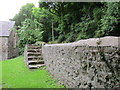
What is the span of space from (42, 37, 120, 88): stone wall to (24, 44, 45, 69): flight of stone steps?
3.29m

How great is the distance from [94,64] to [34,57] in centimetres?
540

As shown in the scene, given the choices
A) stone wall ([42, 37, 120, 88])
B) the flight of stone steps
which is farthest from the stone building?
stone wall ([42, 37, 120, 88])

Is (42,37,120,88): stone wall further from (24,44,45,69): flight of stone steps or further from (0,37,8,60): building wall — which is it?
(0,37,8,60): building wall

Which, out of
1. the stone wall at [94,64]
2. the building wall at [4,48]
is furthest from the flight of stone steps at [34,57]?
the building wall at [4,48]

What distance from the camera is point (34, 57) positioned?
7.45 metres

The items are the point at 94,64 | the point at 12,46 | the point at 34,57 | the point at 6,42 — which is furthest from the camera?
the point at 12,46

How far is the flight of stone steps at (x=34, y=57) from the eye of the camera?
22.4ft

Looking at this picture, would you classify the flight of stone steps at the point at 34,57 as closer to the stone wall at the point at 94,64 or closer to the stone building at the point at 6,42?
the stone wall at the point at 94,64

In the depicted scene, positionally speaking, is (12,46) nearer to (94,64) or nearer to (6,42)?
(6,42)

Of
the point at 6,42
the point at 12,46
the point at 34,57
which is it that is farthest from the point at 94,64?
the point at 12,46

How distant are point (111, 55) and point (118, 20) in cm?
413

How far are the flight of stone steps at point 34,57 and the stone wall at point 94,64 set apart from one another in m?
3.29

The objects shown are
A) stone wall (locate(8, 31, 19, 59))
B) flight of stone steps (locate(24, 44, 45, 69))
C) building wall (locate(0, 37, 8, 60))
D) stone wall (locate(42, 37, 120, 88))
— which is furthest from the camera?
stone wall (locate(8, 31, 19, 59))

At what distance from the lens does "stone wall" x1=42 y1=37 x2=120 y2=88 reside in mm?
2174
